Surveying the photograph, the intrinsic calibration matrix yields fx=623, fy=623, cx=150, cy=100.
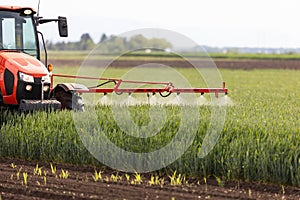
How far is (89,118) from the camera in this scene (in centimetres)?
956

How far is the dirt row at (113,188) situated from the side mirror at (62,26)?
3.32m

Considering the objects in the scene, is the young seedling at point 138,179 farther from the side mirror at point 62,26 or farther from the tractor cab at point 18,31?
the tractor cab at point 18,31

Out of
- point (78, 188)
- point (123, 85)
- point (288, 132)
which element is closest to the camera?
point (78, 188)

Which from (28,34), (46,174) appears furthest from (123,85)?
(46,174)

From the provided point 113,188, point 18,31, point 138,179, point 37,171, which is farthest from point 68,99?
point 113,188

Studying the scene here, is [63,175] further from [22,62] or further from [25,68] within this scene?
[22,62]

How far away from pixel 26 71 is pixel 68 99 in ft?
4.01

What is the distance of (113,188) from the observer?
7.20 m

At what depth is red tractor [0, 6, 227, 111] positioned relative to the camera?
408 inches

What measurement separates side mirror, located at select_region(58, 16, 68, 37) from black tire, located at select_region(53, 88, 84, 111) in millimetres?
1068

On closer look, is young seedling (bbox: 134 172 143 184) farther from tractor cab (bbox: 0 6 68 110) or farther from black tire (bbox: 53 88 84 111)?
black tire (bbox: 53 88 84 111)

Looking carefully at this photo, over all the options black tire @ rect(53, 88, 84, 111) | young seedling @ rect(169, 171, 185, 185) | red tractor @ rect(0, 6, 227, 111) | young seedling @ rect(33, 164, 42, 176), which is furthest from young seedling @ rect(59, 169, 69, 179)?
black tire @ rect(53, 88, 84, 111)

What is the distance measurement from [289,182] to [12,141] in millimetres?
4320

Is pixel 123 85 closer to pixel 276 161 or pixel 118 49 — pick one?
pixel 118 49
